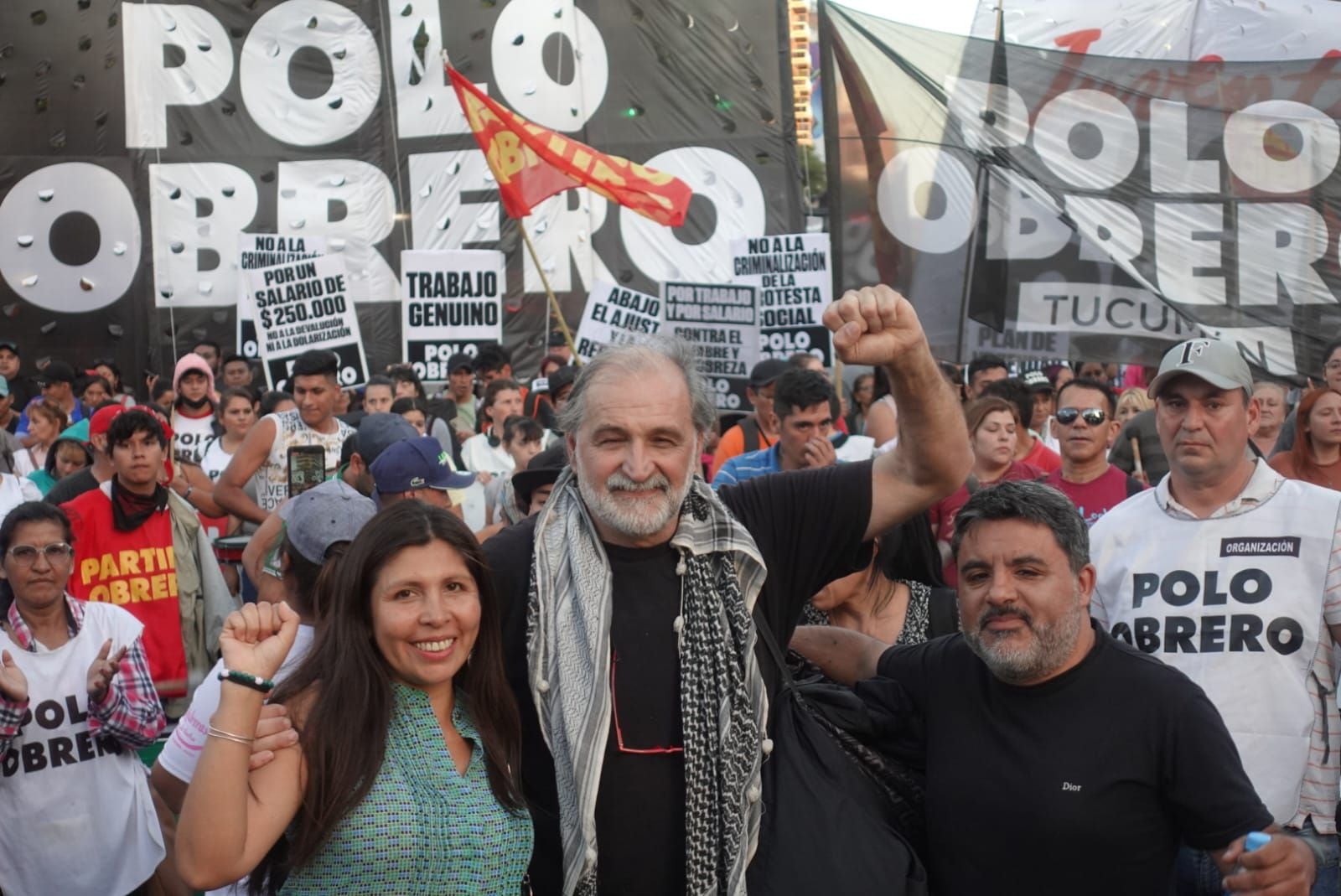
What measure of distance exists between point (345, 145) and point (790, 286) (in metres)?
9.81

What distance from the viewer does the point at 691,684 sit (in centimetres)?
299

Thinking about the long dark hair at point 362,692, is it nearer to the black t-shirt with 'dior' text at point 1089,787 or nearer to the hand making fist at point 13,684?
the black t-shirt with 'dior' text at point 1089,787

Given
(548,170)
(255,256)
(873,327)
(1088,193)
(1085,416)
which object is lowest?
(1085,416)

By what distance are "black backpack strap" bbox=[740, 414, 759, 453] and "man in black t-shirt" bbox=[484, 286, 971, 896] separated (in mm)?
5164

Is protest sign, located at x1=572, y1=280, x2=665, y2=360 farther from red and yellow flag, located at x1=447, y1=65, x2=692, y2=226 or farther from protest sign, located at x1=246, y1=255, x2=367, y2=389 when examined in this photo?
protest sign, located at x1=246, y1=255, x2=367, y2=389

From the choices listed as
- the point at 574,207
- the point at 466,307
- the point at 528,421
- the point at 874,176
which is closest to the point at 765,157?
the point at 574,207

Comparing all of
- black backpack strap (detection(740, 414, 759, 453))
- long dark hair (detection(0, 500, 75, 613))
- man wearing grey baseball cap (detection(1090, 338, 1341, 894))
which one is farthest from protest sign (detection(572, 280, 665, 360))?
man wearing grey baseball cap (detection(1090, 338, 1341, 894))

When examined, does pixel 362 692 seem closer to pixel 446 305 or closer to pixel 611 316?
pixel 611 316

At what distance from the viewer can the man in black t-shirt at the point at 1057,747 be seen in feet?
9.54

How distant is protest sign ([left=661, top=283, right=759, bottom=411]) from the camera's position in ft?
35.1

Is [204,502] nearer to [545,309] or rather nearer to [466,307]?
[466,307]

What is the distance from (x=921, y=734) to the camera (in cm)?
328

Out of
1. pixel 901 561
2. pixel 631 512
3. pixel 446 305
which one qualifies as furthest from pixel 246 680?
pixel 446 305

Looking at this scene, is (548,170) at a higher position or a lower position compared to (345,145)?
lower
